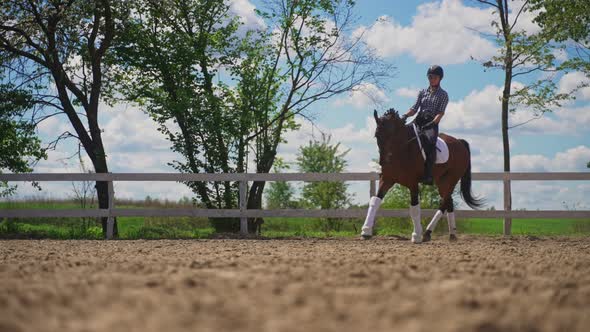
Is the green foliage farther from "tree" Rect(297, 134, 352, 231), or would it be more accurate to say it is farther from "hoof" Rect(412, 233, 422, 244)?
"hoof" Rect(412, 233, 422, 244)

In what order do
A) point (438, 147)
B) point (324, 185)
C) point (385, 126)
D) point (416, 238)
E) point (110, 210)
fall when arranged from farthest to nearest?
1. point (324, 185)
2. point (110, 210)
3. point (438, 147)
4. point (416, 238)
5. point (385, 126)

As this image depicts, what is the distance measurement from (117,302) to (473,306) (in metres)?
1.80

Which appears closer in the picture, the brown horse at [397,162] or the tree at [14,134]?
the brown horse at [397,162]

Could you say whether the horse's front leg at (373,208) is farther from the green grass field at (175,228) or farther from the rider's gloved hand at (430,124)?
the green grass field at (175,228)

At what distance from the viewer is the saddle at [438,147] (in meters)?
10.2

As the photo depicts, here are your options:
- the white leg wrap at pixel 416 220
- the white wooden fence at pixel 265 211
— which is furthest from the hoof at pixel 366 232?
the white wooden fence at pixel 265 211

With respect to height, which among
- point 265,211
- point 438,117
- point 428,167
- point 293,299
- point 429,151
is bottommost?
point 293,299

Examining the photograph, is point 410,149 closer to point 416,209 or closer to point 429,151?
point 429,151

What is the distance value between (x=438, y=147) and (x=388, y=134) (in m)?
1.14

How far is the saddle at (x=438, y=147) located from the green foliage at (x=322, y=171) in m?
8.68

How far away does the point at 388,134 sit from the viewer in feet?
33.0

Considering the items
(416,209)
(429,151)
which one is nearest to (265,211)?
(416,209)

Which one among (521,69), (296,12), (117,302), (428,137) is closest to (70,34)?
(296,12)

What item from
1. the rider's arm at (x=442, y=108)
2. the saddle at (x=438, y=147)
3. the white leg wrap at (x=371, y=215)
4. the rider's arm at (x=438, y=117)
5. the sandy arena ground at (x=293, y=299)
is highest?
the rider's arm at (x=442, y=108)
